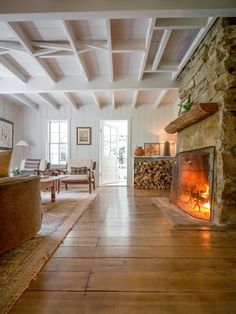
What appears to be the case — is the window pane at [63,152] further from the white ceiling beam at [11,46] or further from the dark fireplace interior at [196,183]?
the dark fireplace interior at [196,183]

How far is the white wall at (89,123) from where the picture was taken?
745 cm

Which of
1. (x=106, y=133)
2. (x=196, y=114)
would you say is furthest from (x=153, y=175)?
(x=196, y=114)

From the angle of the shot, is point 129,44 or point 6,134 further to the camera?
point 6,134

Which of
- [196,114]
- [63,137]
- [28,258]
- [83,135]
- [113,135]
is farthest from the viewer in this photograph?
[113,135]

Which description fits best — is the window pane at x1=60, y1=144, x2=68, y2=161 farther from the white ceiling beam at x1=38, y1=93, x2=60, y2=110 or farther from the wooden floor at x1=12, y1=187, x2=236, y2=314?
the wooden floor at x1=12, y1=187, x2=236, y2=314

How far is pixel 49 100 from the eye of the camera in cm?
663

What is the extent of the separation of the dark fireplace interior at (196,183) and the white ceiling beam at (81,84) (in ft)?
5.95

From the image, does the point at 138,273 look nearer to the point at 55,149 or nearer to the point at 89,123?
Answer: the point at 89,123

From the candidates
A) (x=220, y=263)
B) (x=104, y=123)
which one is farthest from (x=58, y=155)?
(x=220, y=263)

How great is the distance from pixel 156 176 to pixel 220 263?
15.8ft

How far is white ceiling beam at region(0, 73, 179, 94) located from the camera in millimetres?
4945

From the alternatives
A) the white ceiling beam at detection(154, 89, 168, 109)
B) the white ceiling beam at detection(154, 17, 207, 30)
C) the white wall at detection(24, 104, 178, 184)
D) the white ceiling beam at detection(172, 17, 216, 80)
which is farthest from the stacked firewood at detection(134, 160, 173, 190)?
the white ceiling beam at detection(154, 17, 207, 30)

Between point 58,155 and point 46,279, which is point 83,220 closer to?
point 46,279

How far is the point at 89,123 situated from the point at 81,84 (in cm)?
259
